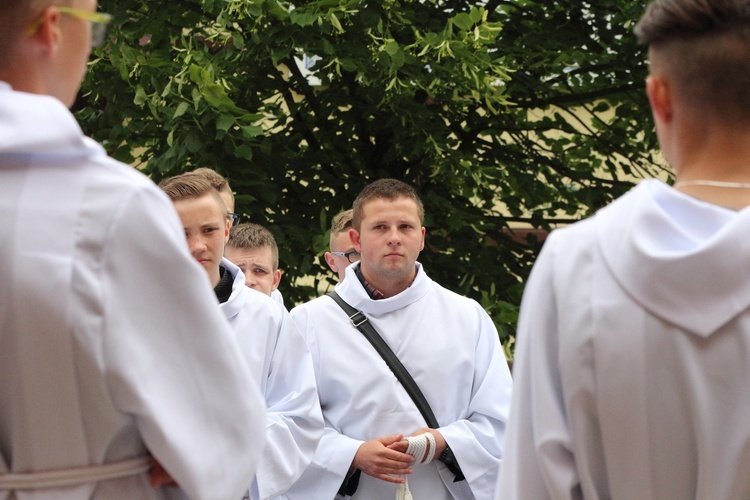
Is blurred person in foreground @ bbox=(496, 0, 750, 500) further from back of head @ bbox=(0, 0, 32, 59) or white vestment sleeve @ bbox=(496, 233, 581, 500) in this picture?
back of head @ bbox=(0, 0, 32, 59)

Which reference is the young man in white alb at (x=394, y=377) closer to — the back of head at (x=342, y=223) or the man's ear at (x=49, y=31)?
the back of head at (x=342, y=223)

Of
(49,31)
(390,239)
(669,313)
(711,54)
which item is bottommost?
(390,239)

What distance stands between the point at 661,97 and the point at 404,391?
3.11 m

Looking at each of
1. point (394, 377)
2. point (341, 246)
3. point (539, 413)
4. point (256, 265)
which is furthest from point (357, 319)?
point (539, 413)

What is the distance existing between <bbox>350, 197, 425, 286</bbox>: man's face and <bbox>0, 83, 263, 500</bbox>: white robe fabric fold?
3234 millimetres

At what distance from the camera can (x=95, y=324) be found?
2074 mm

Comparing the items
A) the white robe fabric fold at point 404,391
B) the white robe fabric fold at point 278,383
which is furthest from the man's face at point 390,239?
the white robe fabric fold at point 278,383

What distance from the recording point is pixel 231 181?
7633mm

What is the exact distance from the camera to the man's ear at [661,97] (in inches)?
90.0

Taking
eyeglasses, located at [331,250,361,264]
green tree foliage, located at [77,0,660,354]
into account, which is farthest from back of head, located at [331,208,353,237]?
green tree foliage, located at [77,0,660,354]

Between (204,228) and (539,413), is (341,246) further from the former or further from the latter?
(539,413)

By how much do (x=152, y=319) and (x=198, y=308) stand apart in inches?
3.8

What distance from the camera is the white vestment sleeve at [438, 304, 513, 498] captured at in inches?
198

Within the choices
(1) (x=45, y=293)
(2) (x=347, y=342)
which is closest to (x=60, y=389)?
(1) (x=45, y=293)
